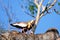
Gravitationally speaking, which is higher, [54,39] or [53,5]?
[53,5]

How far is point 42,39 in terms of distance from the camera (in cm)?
773

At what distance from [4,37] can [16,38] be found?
1.38ft

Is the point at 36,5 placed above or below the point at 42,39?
above

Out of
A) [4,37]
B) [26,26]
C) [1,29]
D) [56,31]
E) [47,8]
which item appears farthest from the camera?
[47,8]

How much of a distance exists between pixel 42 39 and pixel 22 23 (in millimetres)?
1137

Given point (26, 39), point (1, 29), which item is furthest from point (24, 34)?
point (1, 29)

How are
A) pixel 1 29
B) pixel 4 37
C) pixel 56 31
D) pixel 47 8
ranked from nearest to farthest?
pixel 4 37, pixel 56 31, pixel 1 29, pixel 47 8

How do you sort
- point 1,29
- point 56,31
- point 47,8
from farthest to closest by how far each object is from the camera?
point 47,8 → point 1,29 → point 56,31

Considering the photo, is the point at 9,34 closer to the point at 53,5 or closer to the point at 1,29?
Result: the point at 1,29

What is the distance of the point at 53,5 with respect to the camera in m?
12.0

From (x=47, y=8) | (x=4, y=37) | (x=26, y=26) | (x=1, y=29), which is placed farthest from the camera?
(x=47, y=8)

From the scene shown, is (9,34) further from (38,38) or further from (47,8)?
(47,8)

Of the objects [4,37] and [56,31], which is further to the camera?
[56,31]

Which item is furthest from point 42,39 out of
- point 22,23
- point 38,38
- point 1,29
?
point 1,29
